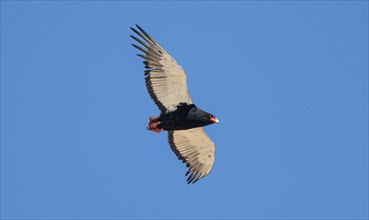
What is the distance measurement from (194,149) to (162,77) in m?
3.77

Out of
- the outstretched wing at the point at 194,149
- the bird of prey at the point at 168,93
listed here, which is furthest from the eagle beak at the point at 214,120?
the outstretched wing at the point at 194,149

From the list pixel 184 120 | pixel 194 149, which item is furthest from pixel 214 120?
pixel 194 149

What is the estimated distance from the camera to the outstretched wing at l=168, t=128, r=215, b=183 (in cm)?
4047

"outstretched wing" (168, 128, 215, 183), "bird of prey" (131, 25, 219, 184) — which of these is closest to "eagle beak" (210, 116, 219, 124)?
"bird of prey" (131, 25, 219, 184)

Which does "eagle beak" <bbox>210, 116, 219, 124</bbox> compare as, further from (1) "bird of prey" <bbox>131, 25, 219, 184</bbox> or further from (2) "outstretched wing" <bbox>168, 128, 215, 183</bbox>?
(2) "outstretched wing" <bbox>168, 128, 215, 183</bbox>

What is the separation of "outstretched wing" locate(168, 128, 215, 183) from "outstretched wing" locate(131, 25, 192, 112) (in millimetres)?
1933

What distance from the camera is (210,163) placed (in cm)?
4059

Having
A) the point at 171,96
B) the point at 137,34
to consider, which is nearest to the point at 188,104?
the point at 171,96

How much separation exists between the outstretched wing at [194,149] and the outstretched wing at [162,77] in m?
1.93

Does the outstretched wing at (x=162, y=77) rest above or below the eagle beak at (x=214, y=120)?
above

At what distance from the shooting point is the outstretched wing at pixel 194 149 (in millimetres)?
40469

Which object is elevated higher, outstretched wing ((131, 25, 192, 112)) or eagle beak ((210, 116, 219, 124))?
outstretched wing ((131, 25, 192, 112))

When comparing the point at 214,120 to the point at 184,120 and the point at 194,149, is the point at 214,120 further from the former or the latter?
the point at 194,149

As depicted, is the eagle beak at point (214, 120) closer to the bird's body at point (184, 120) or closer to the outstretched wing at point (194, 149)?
the bird's body at point (184, 120)
